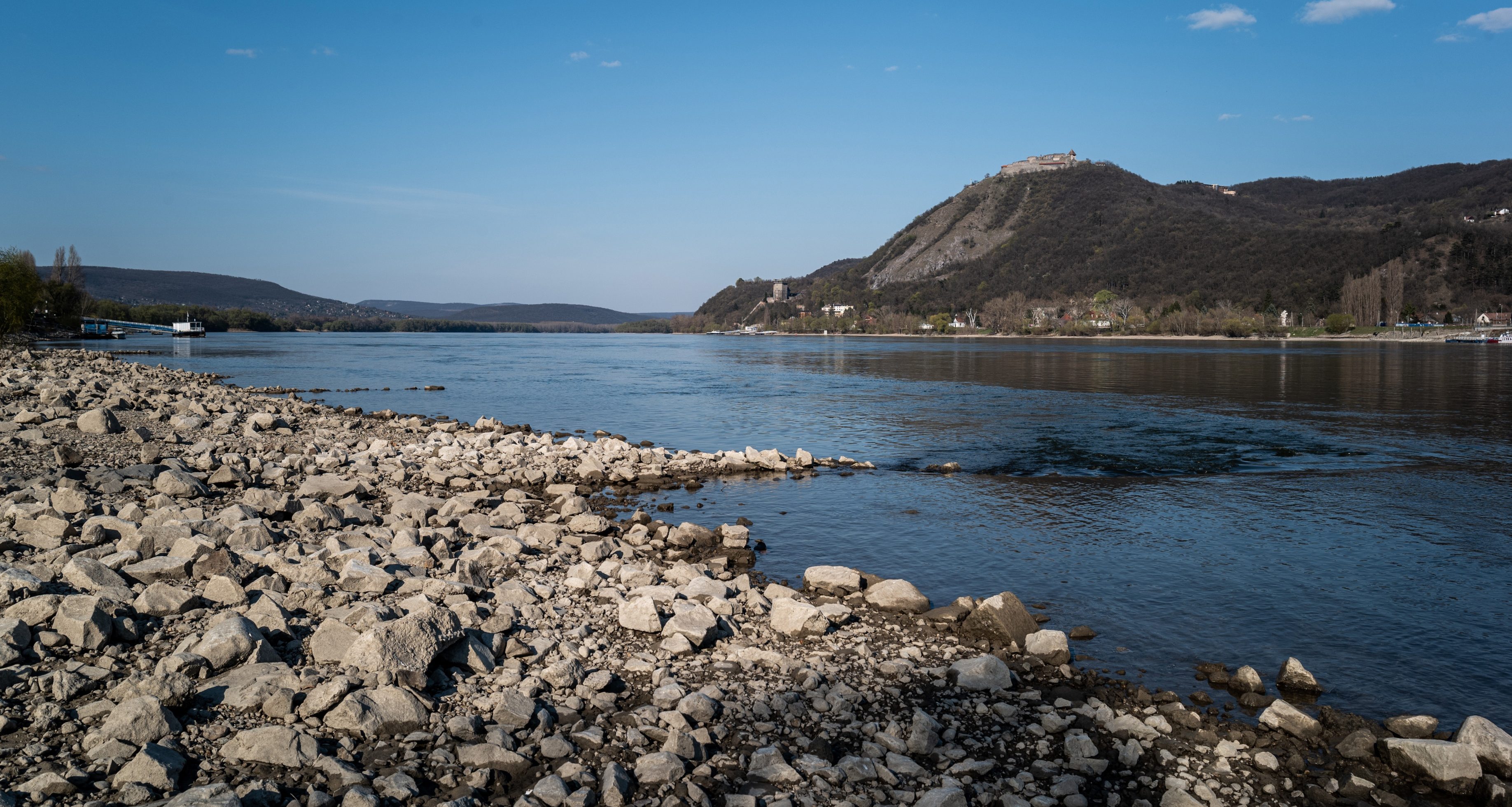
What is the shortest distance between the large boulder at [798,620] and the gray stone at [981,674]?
1.38 metres

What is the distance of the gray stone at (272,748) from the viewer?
530cm

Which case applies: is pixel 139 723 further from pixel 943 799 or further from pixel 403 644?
pixel 943 799

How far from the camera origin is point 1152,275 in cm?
18588

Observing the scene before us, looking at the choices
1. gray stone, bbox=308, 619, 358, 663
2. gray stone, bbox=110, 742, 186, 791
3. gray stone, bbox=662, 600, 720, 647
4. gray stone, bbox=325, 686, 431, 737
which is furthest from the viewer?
gray stone, bbox=662, 600, 720, 647

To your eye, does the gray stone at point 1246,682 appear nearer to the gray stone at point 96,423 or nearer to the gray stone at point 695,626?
the gray stone at point 695,626

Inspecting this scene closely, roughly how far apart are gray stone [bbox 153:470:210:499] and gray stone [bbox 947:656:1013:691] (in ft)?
39.5

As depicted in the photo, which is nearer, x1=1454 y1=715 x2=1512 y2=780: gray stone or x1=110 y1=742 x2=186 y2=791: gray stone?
x1=110 y1=742 x2=186 y2=791: gray stone

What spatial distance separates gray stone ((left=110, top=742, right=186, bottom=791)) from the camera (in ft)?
15.9

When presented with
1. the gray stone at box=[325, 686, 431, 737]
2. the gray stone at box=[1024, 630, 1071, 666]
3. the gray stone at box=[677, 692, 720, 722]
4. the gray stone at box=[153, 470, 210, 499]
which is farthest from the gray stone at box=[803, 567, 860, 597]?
the gray stone at box=[153, 470, 210, 499]

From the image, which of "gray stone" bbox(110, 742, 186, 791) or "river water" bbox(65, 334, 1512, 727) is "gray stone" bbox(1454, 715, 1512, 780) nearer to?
"river water" bbox(65, 334, 1512, 727)

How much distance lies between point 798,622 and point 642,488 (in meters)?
9.15

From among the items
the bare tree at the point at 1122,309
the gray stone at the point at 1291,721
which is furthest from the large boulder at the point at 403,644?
the bare tree at the point at 1122,309

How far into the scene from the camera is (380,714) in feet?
19.4

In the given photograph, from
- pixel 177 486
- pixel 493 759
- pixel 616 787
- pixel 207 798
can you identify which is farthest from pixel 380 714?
pixel 177 486
